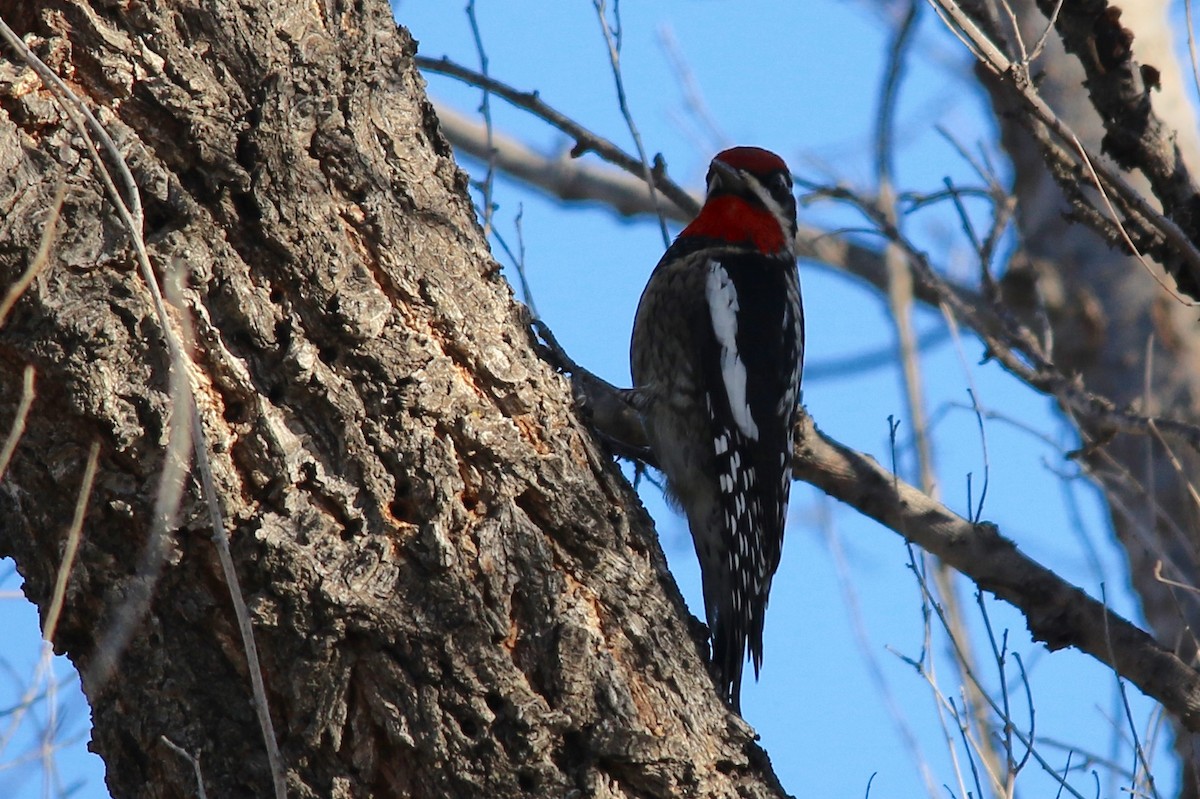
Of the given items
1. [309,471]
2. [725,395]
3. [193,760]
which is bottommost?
[193,760]

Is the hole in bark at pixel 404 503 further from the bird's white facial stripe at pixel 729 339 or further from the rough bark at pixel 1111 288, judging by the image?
the rough bark at pixel 1111 288

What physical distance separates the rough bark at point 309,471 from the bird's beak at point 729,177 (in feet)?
6.91

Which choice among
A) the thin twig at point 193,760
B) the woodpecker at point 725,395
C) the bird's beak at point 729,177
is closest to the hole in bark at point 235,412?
the thin twig at point 193,760

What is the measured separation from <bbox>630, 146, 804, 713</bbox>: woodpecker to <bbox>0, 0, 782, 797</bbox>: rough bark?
3.97 ft

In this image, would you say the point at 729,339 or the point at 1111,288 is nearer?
the point at 729,339

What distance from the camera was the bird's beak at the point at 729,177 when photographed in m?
4.66

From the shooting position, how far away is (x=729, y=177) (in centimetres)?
466

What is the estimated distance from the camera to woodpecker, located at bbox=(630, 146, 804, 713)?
12.8 feet

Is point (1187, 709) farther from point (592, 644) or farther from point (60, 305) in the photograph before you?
point (60, 305)

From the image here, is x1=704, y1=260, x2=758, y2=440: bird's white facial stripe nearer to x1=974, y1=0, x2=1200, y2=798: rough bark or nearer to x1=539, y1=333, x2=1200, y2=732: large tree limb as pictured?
x1=539, y1=333, x2=1200, y2=732: large tree limb

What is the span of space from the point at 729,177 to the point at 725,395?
958mm

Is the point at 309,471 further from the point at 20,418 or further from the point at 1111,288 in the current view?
the point at 1111,288

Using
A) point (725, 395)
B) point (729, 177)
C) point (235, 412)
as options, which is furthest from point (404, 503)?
point (729, 177)

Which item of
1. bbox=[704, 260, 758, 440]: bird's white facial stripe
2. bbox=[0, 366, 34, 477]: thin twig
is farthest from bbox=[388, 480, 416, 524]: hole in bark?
bbox=[704, 260, 758, 440]: bird's white facial stripe
